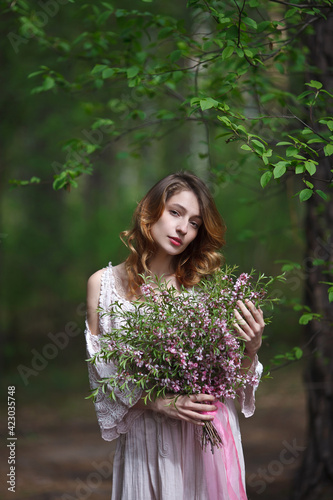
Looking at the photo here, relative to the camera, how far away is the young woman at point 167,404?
96.0 inches

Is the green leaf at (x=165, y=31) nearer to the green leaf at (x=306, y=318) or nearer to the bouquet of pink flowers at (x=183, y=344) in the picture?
the bouquet of pink flowers at (x=183, y=344)

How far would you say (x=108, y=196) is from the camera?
1439 centimetres

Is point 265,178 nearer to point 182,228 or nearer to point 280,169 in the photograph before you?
point 280,169

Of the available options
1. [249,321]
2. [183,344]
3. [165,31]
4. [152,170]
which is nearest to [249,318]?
[249,321]

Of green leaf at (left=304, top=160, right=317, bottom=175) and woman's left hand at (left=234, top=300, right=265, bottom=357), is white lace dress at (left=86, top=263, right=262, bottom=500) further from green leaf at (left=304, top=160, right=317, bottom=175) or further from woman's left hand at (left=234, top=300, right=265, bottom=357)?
green leaf at (left=304, top=160, right=317, bottom=175)

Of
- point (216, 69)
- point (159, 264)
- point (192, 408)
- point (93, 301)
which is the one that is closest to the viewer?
point (192, 408)

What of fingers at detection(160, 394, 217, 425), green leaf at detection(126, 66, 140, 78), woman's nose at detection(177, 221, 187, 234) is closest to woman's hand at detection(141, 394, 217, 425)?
fingers at detection(160, 394, 217, 425)

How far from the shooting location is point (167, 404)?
238cm

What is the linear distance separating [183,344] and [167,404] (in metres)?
0.39

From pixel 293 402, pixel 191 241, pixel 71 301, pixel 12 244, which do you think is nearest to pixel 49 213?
pixel 12 244

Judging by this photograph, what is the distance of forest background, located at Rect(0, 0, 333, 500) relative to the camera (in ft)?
10.9

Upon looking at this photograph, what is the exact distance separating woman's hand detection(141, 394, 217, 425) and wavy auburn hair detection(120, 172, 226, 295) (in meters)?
0.56

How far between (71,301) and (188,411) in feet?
30.2

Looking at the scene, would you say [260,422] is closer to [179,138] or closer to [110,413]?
[110,413]
